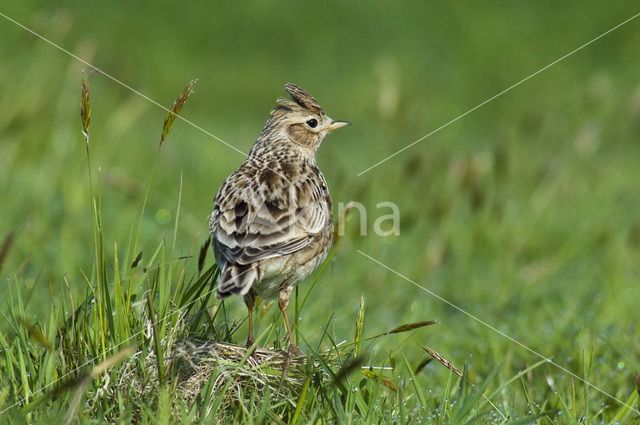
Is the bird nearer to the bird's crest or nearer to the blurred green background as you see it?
the bird's crest

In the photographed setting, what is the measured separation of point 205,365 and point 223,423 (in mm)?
277

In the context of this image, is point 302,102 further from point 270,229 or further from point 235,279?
point 235,279

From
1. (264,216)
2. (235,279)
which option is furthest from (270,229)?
(235,279)

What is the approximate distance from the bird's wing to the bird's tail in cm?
4

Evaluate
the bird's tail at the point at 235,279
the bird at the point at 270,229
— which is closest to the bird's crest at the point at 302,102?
the bird at the point at 270,229

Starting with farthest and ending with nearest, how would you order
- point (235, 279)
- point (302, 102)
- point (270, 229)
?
point (302, 102) → point (270, 229) → point (235, 279)

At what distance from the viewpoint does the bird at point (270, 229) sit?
127 inches

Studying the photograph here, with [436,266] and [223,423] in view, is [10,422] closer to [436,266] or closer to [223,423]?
[223,423]

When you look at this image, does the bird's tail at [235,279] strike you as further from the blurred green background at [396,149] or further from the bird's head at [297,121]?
the bird's head at [297,121]

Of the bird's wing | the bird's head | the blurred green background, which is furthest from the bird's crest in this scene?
the bird's wing

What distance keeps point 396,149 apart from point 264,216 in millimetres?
6029

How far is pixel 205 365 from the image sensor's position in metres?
3.01

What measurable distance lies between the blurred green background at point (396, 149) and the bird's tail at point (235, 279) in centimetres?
50

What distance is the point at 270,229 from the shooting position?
3.38 m
